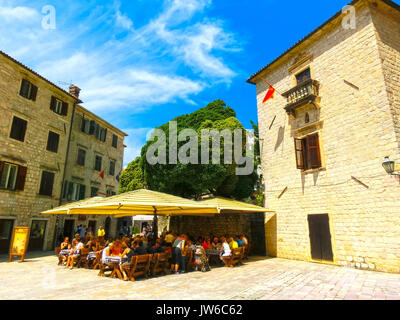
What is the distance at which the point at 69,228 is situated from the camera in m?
18.4

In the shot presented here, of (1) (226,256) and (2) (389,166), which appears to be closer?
(2) (389,166)

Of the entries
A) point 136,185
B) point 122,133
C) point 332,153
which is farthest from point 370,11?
point 136,185

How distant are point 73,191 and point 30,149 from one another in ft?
15.6


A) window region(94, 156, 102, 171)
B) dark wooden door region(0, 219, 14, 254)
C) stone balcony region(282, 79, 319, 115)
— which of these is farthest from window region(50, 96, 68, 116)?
stone balcony region(282, 79, 319, 115)

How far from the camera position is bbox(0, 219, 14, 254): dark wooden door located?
45.1 feet

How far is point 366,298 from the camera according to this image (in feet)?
17.5

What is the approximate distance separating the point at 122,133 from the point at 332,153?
20926mm

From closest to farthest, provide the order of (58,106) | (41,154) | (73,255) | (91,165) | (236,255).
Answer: (73,255)
(236,255)
(41,154)
(58,106)
(91,165)

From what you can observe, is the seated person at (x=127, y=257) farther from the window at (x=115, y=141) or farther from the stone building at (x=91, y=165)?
the window at (x=115, y=141)

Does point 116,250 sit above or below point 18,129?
below

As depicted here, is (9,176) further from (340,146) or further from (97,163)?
(340,146)

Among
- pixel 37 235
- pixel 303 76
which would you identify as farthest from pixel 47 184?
pixel 303 76

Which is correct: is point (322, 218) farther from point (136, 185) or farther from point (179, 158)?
point (136, 185)

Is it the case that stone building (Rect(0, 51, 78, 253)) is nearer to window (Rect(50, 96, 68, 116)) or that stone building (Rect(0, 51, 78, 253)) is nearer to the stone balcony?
window (Rect(50, 96, 68, 116))
